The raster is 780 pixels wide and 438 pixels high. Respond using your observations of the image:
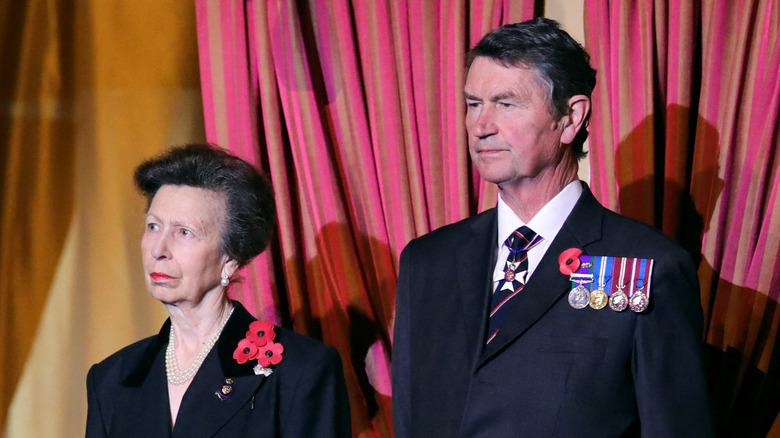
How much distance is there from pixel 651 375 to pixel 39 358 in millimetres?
2285

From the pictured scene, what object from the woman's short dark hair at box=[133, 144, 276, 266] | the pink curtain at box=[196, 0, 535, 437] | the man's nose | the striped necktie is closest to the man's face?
the man's nose

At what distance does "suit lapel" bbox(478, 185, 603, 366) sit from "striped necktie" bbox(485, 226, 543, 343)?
0.09 ft

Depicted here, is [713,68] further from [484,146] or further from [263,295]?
[263,295]

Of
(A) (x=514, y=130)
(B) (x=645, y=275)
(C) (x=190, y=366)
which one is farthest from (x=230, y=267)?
(B) (x=645, y=275)

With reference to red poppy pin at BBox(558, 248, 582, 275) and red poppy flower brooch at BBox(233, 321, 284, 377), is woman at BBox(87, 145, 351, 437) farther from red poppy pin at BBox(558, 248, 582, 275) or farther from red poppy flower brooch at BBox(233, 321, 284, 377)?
red poppy pin at BBox(558, 248, 582, 275)

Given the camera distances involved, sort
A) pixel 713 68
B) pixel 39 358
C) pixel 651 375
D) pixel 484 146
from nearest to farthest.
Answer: pixel 651 375 < pixel 484 146 < pixel 713 68 < pixel 39 358

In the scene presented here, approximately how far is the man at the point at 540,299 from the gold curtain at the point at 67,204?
1.48 meters

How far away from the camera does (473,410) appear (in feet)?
6.24

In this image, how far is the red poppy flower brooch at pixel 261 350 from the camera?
87.6 inches

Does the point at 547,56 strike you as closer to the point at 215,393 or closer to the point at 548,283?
the point at 548,283

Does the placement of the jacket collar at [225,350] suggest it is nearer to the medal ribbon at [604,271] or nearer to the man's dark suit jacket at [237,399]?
the man's dark suit jacket at [237,399]

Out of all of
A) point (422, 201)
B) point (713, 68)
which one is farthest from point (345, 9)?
point (713, 68)

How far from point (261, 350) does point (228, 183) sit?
1.33 ft

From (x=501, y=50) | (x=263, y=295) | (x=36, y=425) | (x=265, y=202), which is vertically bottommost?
(x=36, y=425)
